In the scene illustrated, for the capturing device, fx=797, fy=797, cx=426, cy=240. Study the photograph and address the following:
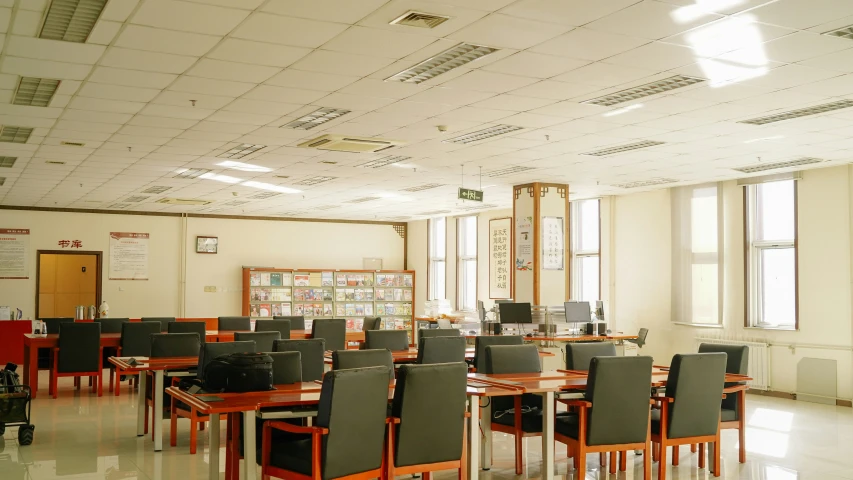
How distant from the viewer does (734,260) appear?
1197cm

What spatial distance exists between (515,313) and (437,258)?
8.08m

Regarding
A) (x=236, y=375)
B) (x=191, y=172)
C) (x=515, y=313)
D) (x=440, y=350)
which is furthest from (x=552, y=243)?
(x=236, y=375)

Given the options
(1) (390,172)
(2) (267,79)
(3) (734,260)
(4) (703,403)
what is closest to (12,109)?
(2) (267,79)

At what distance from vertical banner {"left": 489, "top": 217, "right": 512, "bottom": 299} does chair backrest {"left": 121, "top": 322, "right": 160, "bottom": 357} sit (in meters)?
7.89

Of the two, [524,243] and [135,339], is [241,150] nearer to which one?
[135,339]

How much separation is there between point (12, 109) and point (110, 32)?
2.95 metres

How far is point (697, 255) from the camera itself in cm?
1259

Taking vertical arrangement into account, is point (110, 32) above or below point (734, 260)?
above

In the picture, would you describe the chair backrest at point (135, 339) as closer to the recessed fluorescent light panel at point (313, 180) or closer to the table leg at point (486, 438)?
the recessed fluorescent light panel at point (313, 180)

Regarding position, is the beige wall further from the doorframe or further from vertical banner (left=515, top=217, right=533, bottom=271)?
vertical banner (left=515, top=217, right=533, bottom=271)

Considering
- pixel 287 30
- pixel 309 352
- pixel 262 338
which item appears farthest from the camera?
pixel 262 338

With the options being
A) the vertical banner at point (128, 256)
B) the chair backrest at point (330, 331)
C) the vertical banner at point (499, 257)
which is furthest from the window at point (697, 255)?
the vertical banner at point (128, 256)

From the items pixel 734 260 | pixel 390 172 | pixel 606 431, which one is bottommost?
pixel 606 431

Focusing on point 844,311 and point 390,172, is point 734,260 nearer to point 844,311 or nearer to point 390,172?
point 844,311
